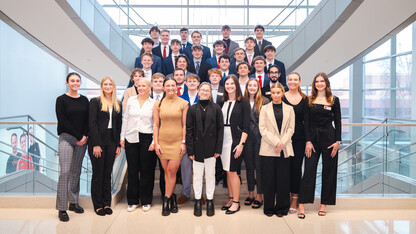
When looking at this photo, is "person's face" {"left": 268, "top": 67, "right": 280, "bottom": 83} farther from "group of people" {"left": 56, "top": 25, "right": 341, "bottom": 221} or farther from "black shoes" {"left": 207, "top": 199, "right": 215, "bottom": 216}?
"black shoes" {"left": 207, "top": 199, "right": 215, "bottom": 216}

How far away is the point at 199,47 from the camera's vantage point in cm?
537

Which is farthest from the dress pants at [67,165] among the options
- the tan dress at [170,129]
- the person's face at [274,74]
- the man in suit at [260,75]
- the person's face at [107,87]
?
the person's face at [274,74]

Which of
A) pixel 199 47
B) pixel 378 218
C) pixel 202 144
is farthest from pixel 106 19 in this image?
pixel 378 218

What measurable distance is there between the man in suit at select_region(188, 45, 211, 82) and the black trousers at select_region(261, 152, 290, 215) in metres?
1.92

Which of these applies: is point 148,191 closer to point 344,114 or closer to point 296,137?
point 296,137

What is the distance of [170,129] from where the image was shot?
3.82m

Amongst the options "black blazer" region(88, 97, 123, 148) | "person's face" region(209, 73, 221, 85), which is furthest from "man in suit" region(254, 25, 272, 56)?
"black blazer" region(88, 97, 123, 148)

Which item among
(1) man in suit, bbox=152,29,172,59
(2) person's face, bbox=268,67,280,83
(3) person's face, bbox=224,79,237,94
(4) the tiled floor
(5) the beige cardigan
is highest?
(1) man in suit, bbox=152,29,172,59

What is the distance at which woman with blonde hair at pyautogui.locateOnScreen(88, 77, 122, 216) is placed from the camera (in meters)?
3.75

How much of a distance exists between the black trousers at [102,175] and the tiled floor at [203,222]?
0.61ft

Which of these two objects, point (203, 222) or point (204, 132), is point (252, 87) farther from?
point (203, 222)

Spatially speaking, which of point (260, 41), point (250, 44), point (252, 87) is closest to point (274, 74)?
point (252, 87)

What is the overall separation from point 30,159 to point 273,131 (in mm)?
4801

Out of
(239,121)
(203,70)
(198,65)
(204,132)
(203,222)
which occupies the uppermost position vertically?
(198,65)
